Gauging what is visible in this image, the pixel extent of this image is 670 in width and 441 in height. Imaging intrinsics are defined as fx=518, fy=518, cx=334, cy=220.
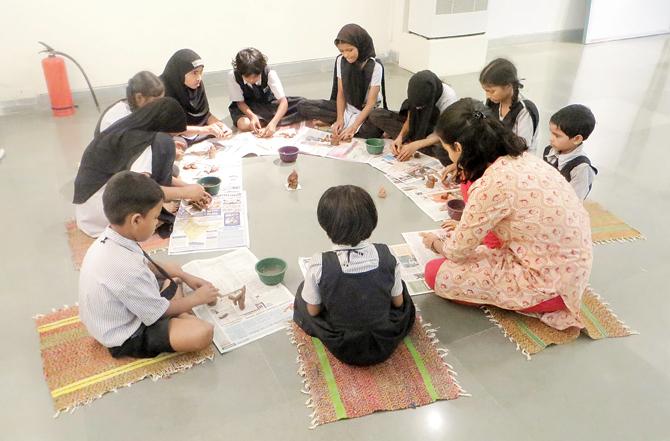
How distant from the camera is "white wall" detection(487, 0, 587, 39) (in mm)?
6250

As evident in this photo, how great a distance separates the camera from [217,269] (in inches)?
94.5

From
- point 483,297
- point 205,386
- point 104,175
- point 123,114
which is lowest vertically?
point 205,386

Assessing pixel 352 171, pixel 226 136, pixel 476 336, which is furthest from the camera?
pixel 226 136

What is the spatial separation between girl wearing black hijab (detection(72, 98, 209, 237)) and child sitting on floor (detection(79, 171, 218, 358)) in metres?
0.79

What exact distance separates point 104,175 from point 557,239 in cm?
212

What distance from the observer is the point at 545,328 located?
2.12 meters

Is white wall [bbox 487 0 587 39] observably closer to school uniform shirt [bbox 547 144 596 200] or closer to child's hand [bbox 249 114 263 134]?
child's hand [bbox 249 114 263 134]

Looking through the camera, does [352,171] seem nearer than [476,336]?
No

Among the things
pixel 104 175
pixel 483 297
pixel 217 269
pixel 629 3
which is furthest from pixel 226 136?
pixel 629 3

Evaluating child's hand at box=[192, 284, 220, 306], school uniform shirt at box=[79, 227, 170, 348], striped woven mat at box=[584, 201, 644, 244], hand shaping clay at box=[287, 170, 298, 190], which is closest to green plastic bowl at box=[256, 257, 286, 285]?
child's hand at box=[192, 284, 220, 306]

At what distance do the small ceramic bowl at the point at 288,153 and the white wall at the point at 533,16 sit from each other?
12.9 ft

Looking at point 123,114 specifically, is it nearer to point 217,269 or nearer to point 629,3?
point 217,269

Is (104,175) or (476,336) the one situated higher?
(104,175)

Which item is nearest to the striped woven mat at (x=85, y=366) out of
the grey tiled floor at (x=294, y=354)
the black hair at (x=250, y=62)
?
the grey tiled floor at (x=294, y=354)
